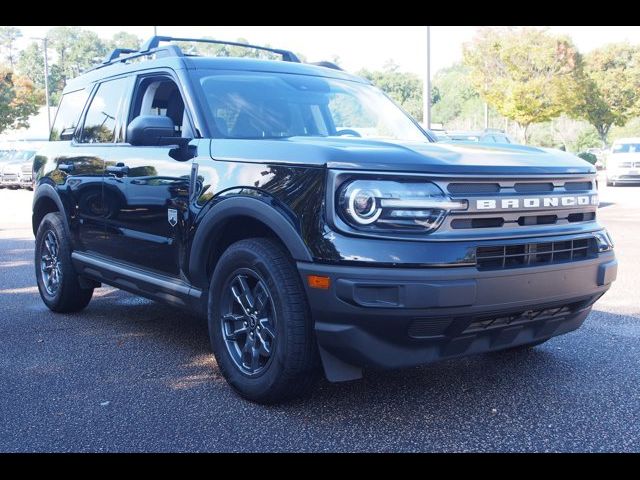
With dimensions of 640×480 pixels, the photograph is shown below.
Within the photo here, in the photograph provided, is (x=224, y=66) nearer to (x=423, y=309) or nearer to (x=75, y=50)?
(x=423, y=309)

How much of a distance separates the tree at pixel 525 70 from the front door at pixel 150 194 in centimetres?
3055

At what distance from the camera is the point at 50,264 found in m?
6.24

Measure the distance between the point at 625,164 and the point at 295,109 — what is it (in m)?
21.6

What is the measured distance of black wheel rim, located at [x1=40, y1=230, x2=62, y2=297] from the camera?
19.8ft

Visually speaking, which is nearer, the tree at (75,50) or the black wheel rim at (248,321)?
the black wheel rim at (248,321)

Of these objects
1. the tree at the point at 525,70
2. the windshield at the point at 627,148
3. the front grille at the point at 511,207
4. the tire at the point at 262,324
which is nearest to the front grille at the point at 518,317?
the front grille at the point at 511,207

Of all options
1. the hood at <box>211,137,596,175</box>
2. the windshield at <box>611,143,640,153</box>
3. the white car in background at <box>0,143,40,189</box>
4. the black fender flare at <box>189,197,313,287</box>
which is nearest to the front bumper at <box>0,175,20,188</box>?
the white car in background at <box>0,143,40,189</box>

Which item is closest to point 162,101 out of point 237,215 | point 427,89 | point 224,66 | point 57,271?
point 224,66

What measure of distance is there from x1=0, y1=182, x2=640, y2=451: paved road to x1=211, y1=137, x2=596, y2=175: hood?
1.25 m

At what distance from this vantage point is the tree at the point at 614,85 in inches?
1732

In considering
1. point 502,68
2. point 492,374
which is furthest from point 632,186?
point 492,374

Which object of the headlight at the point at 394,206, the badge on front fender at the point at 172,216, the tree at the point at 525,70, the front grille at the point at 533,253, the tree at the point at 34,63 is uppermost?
the tree at the point at 34,63

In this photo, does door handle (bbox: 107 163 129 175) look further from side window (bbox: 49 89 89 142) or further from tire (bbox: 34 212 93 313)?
side window (bbox: 49 89 89 142)

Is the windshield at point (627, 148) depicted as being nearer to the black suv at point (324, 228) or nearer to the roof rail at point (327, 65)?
the roof rail at point (327, 65)
